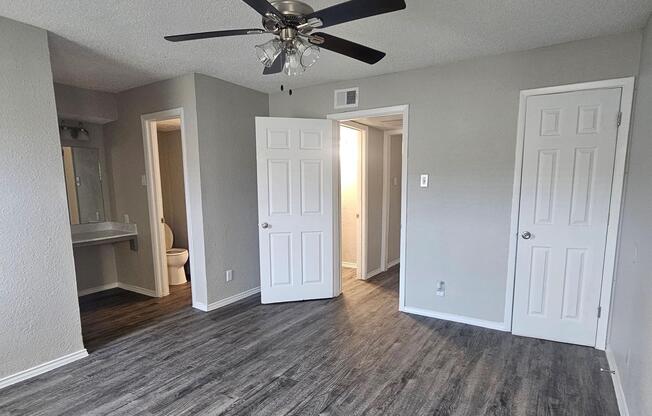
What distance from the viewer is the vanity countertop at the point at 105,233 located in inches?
144

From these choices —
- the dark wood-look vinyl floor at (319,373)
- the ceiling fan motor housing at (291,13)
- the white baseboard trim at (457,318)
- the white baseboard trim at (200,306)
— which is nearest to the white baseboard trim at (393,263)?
the white baseboard trim at (457,318)

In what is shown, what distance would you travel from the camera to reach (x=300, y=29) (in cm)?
162

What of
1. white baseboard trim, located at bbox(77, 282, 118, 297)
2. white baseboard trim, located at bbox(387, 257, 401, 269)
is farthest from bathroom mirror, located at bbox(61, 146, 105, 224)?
white baseboard trim, located at bbox(387, 257, 401, 269)

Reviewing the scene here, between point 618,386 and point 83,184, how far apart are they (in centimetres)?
527

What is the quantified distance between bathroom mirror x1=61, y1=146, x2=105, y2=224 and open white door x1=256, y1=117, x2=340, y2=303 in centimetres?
215

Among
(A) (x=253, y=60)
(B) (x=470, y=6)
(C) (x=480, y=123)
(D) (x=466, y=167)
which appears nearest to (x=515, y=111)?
(C) (x=480, y=123)

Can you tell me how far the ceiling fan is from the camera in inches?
55.6

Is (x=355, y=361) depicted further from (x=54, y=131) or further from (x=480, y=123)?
(x=54, y=131)

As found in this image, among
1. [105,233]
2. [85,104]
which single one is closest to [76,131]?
[85,104]

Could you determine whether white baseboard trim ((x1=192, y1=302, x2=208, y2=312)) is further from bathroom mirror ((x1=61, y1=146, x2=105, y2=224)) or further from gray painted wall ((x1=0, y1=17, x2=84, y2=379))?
bathroom mirror ((x1=61, y1=146, x2=105, y2=224))

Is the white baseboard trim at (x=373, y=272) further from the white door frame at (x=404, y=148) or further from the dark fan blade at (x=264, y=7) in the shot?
the dark fan blade at (x=264, y=7)

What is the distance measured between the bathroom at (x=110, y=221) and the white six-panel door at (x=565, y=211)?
3355 mm

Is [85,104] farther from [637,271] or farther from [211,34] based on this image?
[637,271]

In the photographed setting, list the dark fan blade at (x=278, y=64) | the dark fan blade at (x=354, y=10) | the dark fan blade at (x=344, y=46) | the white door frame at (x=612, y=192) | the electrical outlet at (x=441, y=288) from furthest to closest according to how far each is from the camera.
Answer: the electrical outlet at (x=441, y=288) < the white door frame at (x=612, y=192) < the dark fan blade at (x=278, y=64) < the dark fan blade at (x=344, y=46) < the dark fan blade at (x=354, y=10)
